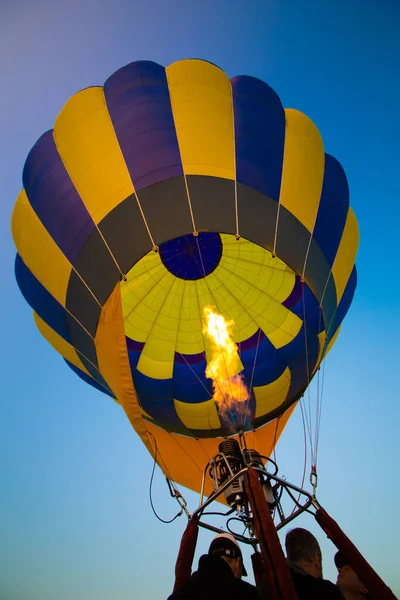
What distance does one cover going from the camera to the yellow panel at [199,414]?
5145 mm

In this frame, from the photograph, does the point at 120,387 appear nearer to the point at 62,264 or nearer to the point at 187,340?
the point at 62,264

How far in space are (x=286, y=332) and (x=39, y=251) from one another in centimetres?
332

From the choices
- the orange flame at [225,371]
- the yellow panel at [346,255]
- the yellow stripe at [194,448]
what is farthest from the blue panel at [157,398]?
the yellow panel at [346,255]

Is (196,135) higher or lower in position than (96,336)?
higher

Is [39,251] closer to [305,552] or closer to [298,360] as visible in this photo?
[298,360]

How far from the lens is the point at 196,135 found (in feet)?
12.6

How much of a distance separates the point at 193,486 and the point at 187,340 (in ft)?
6.58

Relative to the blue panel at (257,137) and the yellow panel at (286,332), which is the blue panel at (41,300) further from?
the yellow panel at (286,332)

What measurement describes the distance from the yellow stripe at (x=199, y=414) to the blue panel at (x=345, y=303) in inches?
73.5

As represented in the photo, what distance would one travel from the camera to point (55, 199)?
4027 millimetres

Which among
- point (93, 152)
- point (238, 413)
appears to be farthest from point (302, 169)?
point (238, 413)

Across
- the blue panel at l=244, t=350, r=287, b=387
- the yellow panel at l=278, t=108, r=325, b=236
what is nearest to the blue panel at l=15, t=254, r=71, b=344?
the blue panel at l=244, t=350, r=287, b=387

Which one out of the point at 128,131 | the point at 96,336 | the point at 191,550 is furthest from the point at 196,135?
the point at 191,550

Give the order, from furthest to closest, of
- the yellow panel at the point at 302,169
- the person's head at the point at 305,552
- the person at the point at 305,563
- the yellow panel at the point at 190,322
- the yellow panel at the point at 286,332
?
the yellow panel at the point at 190,322 < the yellow panel at the point at 286,332 < the yellow panel at the point at 302,169 < the person's head at the point at 305,552 < the person at the point at 305,563
